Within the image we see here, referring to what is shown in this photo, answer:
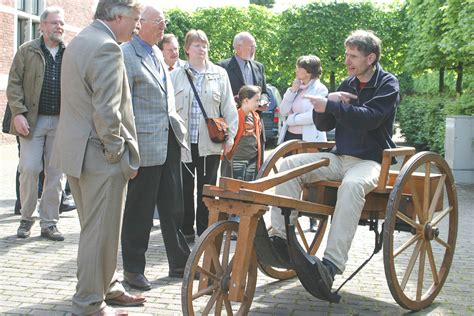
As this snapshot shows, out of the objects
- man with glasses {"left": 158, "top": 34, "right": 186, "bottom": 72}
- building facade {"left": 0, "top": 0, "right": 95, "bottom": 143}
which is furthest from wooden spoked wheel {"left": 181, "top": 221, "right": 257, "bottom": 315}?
building facade {"left": 0, "top": 0, "right": 95, "bottom": 143}

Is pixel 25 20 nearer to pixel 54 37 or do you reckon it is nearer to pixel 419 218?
pixel 54 37

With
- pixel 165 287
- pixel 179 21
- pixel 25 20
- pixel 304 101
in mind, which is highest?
pixel 179 21

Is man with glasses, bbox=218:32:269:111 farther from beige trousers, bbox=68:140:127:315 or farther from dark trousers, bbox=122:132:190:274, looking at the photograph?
A: beige trousers, bbox=68:140:127:315

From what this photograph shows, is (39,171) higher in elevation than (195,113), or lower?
lower

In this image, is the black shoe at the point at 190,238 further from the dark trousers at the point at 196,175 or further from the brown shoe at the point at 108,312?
the brown shoe at the point at 108,312

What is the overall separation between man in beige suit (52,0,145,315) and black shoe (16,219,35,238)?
272 cm

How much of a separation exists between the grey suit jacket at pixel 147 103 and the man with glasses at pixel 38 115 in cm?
198

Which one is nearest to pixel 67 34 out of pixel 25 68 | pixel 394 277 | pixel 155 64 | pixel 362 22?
pixel 362 22

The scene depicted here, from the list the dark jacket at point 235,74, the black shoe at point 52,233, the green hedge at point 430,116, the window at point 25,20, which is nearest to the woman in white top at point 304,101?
the dark jacket at point 235,74

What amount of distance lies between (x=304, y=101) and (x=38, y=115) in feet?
8.98

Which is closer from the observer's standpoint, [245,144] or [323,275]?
[323,275]

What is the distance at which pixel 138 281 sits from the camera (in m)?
5.44

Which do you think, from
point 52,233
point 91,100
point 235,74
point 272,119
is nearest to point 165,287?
point 91,100

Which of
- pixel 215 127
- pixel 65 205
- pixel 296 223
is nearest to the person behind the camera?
pixel 296 223
